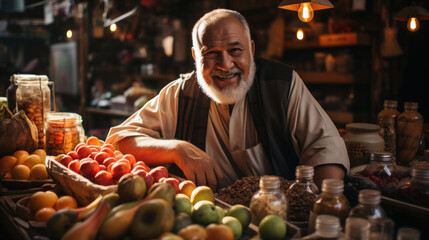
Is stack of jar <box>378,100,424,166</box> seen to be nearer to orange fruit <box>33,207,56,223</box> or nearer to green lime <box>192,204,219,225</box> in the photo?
green lime <box>192,204,219,225</box>

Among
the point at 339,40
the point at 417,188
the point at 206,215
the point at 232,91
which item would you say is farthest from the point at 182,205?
the point at 339,40

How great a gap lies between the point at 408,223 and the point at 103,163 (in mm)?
1301

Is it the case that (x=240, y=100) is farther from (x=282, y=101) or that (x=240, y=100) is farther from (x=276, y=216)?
(x=276, y=216)

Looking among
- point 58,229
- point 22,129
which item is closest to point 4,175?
point 22,129

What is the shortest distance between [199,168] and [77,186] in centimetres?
54

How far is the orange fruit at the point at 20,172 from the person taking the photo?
6.51 feet

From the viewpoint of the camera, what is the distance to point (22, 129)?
7.55 ft

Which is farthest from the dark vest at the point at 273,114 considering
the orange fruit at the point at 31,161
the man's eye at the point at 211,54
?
the orange fruit at the point at 31,161

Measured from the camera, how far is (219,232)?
112 centimetres

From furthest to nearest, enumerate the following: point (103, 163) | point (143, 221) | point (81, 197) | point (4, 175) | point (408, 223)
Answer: point (4, 175), point (103, 163), point (81, 197), point (408, 223), point (143, 221)

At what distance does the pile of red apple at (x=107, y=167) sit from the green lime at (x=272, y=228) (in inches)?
17.0

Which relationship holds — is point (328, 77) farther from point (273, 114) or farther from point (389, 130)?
point (273, 114)

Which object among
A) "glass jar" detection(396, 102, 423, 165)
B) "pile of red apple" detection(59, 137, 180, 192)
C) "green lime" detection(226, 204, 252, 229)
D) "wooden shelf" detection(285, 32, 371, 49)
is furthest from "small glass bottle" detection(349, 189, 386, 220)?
"wooden shelf" detection(285, 32, 371, 49)

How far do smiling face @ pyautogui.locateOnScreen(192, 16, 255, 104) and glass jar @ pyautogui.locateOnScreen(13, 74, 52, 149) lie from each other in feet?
3.64
